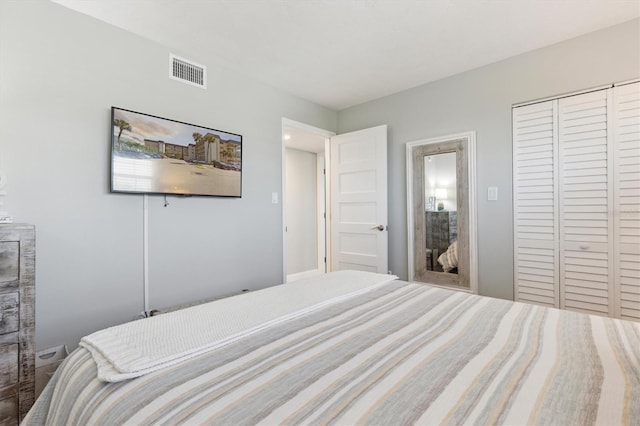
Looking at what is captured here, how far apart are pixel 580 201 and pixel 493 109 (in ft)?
3.46

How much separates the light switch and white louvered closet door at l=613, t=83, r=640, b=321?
775 mm

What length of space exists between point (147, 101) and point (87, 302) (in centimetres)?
151

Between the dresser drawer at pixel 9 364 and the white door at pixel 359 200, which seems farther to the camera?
the white door at pixel 359 200

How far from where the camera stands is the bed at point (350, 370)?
64 cm

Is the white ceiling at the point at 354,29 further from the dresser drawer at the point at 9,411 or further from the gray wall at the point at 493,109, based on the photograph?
the dresser drawer at the point at 9,411

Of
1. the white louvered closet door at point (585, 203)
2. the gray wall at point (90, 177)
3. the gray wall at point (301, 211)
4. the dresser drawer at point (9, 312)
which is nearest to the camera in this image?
the dresser drawer at point (9, 312)

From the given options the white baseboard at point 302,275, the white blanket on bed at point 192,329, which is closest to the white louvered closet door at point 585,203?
the white blanket on bed at point 192,329

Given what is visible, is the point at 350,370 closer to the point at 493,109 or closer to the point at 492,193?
the point at 492,193

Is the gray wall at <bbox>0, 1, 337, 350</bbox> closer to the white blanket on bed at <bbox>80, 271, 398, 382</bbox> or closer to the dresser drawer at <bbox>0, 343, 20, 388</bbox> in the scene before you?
the dresser drawer at <bbox>0, 343, 20, 388</bbox>

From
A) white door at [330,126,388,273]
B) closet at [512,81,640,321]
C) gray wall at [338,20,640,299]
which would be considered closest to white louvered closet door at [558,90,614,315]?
closet at [512,81,640,321]

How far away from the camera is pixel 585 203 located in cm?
231

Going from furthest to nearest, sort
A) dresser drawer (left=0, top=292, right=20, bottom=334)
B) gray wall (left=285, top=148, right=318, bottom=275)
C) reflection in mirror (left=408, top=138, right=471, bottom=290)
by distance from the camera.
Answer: gray wall (left=285, top=148, right=318, bottom=275)
reflection in mirror (left=408, top=138, right=471, bottom=290)
dresser drawer (left=0, top=292, right=20, bottom=334)

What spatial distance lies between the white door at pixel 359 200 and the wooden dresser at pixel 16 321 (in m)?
2.81

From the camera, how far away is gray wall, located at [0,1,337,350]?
1.81 metres
